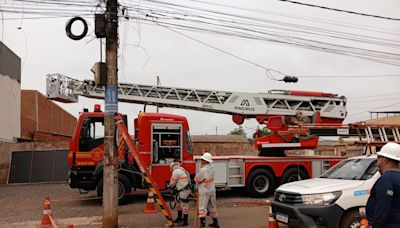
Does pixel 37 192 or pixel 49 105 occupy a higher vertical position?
pixel 49 105

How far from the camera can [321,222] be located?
22.7 ft

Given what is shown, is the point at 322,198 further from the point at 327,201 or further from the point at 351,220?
the point at 351,220

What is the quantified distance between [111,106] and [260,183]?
22.6 feet

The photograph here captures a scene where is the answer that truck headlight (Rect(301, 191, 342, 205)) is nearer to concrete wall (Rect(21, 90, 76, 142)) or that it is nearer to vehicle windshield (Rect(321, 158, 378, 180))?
vehicle windshield (Rect(321, 158, 378, 180))

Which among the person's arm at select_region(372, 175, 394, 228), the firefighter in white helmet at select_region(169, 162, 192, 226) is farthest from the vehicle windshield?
the person's arm at select_region(372, 175, 394, 228)

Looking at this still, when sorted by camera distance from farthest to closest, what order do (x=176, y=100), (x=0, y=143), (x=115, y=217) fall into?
(x=0, y=143)
(x=176, y=100)
(x=115, y=217)

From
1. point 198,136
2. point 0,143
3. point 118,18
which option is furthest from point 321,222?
point 198,136

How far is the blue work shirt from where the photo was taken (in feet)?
13.5

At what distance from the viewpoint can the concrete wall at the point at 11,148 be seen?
66.3 feet

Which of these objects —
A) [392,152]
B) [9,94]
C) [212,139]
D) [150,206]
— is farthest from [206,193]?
[212,139]

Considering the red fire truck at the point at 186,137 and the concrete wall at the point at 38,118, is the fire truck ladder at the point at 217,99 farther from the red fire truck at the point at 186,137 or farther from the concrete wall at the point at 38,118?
the concrete wall at the point at 38,118

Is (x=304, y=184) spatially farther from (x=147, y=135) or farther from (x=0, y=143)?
(x=0, y=143)

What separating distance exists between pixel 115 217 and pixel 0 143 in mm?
14116

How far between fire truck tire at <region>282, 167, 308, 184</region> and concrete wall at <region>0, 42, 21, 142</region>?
1474cm
